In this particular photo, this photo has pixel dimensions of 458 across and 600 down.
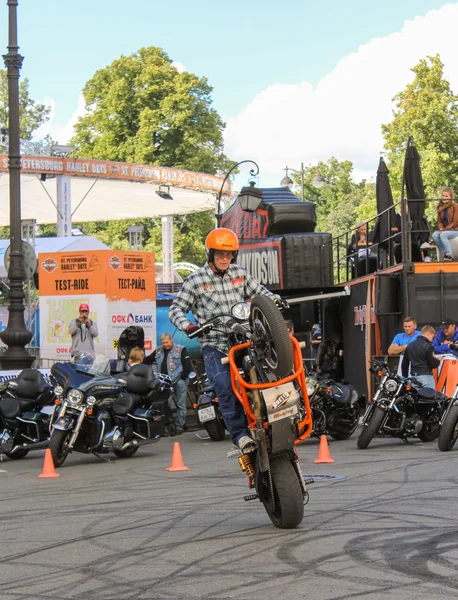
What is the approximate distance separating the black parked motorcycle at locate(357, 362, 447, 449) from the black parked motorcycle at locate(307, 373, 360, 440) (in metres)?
0.80

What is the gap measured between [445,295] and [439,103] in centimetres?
2772

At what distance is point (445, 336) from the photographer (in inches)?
687

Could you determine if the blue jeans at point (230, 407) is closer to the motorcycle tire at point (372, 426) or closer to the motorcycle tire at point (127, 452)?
the motorcycle tire at point (372, 426)

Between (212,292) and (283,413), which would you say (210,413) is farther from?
(283,413)

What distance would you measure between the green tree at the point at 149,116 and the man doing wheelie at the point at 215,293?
49.2 m

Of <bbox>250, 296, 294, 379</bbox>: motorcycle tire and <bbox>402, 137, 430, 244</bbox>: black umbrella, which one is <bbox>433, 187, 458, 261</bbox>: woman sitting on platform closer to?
<bbox>402, 137, 430, 244</bbox>: black umbrella

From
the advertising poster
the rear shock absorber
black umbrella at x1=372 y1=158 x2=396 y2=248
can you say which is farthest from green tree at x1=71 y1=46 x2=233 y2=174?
the rear shock absorber

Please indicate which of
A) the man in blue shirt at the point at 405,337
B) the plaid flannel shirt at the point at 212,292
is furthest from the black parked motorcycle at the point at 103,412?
the plaid flannel shirt at the point at 212,292

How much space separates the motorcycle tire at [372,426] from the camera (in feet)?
44.8

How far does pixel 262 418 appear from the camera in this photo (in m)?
7.29

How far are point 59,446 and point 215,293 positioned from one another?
17.1ft

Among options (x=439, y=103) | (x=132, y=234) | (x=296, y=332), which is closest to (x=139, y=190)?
(x=132, y=234)

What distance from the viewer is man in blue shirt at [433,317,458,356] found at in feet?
56.6

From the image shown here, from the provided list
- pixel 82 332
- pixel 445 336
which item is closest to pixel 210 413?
pixel 82 332
